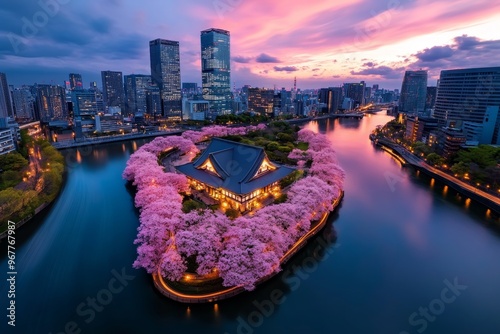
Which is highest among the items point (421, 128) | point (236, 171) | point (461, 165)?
point (421, 128)

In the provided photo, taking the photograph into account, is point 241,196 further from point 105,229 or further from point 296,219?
point 105,229

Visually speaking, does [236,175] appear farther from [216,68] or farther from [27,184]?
[216,68]

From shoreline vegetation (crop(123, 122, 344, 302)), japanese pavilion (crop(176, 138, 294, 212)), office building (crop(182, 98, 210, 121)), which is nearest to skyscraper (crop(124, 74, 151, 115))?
office building (crop(182, 98, 210, 121))

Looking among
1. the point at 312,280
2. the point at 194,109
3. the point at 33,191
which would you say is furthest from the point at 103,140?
the point at 312,280

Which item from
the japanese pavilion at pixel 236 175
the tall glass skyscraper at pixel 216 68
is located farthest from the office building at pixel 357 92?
the japanese pavilion at pixel 236 175

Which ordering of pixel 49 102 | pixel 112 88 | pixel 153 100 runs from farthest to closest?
1. pixel 112 88
2. pixel 153 100
3. pixel 49 102

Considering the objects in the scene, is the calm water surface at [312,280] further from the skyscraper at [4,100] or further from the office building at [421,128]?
the skyscraper at [4,100]

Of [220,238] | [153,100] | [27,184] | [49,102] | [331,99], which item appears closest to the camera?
[220,238]

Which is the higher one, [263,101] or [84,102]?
[263,101]

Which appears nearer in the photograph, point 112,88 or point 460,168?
point 460,168
